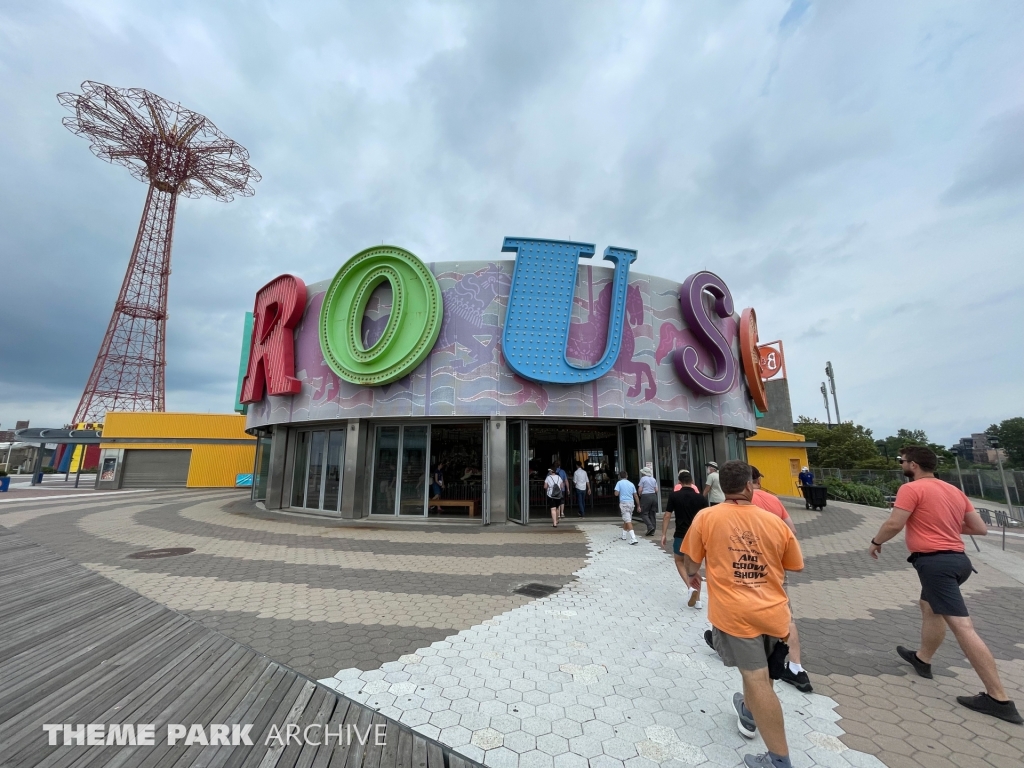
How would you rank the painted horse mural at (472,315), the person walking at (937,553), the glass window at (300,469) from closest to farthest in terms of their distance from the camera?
the person walking at (937,553), the painted horse mural at (472,315), the glass window at (300,469)

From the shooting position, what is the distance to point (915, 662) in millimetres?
4035

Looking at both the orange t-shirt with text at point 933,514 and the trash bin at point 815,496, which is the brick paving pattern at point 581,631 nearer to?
the orange t-shirt with text at point 933,514

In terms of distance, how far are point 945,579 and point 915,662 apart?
100 cm

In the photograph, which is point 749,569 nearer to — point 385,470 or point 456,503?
point 456,503

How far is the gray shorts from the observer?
2.70 metres

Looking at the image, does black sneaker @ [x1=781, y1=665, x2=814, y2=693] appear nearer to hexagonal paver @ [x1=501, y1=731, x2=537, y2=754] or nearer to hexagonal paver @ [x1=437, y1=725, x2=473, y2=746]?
hexagonal paver @ [x1=501, y1=731, x2=537, y2=754]

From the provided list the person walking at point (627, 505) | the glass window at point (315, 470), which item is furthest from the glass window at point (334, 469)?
the person walking at point (627, 505)

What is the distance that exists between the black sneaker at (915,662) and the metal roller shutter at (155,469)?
36.2 metres

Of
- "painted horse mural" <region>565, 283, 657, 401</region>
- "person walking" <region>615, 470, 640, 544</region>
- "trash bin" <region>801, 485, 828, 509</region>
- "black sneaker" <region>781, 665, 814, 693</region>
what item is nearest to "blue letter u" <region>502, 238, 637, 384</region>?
"painted horse mural" <region>565, 283, 657, 401</region>

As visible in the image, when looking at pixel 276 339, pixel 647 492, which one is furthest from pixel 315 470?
pixel 647 492

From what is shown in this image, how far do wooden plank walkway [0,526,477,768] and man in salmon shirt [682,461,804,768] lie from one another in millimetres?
1901

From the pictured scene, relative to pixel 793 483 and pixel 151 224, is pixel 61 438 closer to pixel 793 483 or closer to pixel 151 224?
pixel 151 224

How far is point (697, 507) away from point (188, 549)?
10.7m

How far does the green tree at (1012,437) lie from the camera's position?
2301 inches
